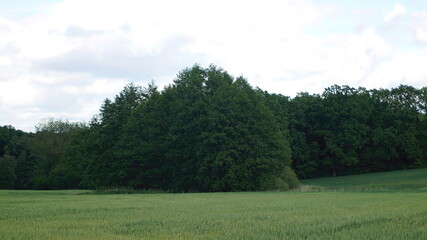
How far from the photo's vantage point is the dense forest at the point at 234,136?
2092 inches

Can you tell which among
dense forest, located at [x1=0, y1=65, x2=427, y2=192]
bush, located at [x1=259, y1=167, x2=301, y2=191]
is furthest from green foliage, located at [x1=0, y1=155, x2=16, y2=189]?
bush, located at [x1=259, y1=167, x2=301, y2=191]

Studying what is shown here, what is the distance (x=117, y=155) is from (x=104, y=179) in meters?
6.08

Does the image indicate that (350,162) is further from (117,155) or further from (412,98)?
(117,155)

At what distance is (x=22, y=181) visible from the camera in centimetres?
10312

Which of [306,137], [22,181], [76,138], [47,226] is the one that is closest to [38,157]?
[22,181]

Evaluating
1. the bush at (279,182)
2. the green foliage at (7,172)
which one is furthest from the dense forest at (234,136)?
the green foliage at (7,172)

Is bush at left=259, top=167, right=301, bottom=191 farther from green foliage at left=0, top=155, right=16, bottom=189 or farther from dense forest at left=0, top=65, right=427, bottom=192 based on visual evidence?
green foliage at left=0, top=155, right=16, bottom=189

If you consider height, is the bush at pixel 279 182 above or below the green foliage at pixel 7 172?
below

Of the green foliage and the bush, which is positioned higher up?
the green foliage

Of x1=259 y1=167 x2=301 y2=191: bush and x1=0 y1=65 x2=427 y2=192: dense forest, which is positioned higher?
x1=0 y1=65 x2=427 y2=192: dense forest

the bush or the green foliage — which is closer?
the bush

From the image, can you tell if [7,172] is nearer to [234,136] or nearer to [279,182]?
[234,136]

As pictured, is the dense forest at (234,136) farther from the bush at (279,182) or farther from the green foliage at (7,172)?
the green foliage at (7,172)

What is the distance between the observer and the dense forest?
53125mm
